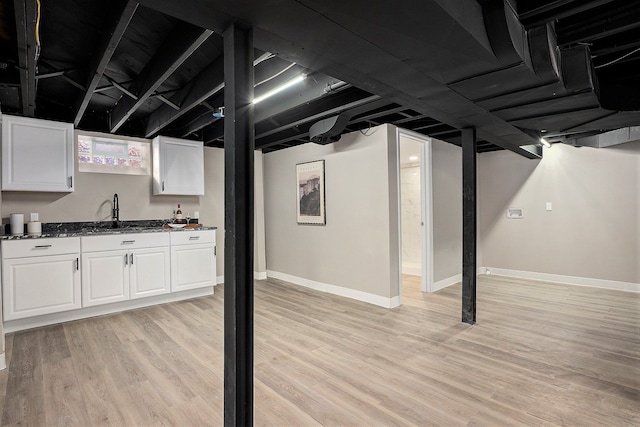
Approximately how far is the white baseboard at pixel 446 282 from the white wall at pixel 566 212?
3.83ft

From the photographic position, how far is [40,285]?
3420mm

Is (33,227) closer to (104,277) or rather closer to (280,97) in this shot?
(104,277)

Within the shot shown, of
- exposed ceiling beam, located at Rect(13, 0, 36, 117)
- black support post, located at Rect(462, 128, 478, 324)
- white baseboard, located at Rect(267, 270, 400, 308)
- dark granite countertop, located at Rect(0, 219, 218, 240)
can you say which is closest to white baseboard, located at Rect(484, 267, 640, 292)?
black support post, located at Rect(462, 128, 478, 324)

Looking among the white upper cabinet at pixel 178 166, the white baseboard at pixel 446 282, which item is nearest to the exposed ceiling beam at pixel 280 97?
the white upper cabinet at pixel 178 166

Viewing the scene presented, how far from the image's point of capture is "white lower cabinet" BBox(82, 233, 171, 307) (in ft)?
12.2

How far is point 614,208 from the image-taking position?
479cm

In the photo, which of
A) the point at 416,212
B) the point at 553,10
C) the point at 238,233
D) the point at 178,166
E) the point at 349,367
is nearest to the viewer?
the point at 238,233

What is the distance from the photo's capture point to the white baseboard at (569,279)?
4.71 metres

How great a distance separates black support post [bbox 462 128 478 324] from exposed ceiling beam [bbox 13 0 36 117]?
3617 mm

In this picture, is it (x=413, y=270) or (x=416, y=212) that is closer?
(x=413, y=270)

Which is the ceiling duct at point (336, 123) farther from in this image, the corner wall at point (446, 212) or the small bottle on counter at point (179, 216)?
the small bottle on counter at point (179, 216)

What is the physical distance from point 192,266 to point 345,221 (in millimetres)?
2205

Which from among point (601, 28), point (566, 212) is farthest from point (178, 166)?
point (566, 212)

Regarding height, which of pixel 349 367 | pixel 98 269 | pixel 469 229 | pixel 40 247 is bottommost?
pixel 349 367
